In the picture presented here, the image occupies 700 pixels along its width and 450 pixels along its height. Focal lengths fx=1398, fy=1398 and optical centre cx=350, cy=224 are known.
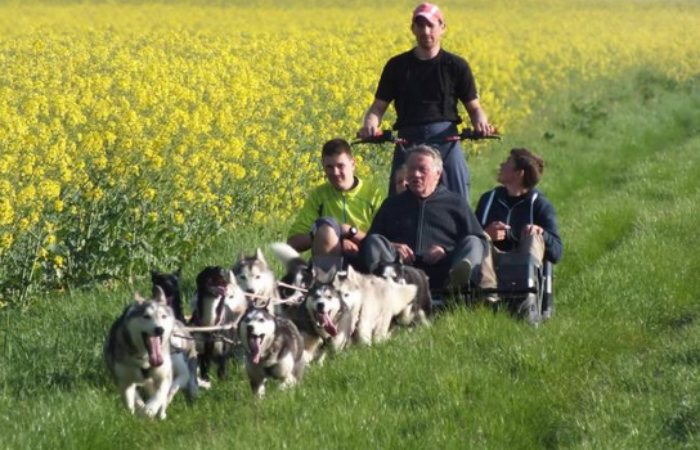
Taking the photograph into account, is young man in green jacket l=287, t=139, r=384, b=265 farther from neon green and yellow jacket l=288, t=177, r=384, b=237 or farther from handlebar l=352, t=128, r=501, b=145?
handlebar l=352, t=128, r=501, b=145

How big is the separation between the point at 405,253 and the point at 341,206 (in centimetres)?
78

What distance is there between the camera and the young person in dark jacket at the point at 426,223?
30.1ft

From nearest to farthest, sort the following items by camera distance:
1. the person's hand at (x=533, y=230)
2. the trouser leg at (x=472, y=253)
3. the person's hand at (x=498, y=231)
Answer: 1. the trouser leg at (x=472, y=253)
2. the person's hand at (x=533, y=230)
3. the person's hand at (x=498, y=231)

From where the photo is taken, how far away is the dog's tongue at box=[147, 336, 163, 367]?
6801mm

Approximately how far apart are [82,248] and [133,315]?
12.7 ft

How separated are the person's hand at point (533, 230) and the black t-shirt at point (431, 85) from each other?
4.29 feet

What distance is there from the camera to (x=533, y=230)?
920 cm

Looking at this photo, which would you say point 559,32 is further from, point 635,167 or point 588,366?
point 588,366

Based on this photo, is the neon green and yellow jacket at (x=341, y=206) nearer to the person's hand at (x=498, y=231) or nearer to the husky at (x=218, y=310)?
the person's hand at (x=498, y=231)

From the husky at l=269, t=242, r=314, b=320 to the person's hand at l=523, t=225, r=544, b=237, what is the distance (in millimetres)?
1455

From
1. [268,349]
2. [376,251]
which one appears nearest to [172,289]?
[268,349]

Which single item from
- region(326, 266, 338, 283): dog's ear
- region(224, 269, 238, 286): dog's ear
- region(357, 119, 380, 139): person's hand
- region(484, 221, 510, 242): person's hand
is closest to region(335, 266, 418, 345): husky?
region(326, 266, 338, 283): dog's ear

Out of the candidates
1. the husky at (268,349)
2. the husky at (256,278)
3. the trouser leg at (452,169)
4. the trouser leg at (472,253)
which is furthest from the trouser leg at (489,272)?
the husky at (268,349)

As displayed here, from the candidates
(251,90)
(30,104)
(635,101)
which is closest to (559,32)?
(635,101)
